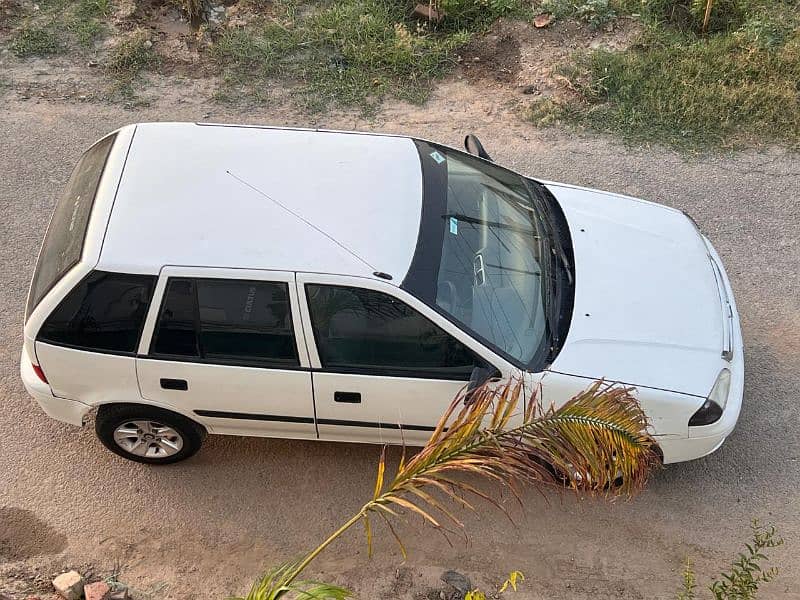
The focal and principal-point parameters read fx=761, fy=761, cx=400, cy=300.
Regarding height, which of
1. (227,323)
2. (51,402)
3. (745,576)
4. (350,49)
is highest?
(350,49)

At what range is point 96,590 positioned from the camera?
4.19 meters

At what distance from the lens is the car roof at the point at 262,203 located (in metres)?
4.18

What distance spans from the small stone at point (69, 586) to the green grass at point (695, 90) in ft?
19.1

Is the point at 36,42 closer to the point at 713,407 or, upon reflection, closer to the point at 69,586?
the point at 69,586

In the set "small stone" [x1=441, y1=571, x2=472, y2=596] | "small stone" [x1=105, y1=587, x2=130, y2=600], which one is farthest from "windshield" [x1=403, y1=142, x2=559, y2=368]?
"small stone" [x1=105, y1=587, x2=130, y2=600]

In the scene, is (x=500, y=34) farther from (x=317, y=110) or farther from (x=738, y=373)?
(x=738, y=373)

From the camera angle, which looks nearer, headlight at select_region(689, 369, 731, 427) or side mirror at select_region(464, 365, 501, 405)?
side mirror at select_region(464, 365, 501, 405)

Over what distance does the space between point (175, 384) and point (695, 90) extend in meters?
6.07

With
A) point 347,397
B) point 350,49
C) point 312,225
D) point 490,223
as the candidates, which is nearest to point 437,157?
point 490,223

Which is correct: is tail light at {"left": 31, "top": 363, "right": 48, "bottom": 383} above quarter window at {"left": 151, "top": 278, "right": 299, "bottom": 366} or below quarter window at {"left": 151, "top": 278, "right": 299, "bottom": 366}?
below

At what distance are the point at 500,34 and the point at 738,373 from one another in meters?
5.53

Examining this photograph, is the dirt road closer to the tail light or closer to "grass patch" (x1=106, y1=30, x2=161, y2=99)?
the tail light

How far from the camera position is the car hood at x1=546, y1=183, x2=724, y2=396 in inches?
172

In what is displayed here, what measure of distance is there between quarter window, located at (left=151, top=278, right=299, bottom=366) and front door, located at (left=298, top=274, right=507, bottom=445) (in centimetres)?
16
